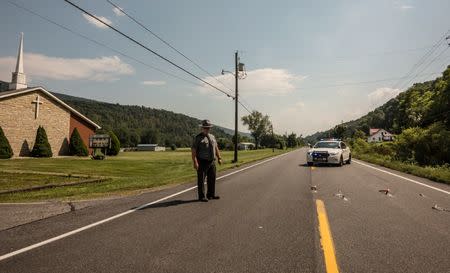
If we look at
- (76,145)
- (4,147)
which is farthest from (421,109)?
(4,147)

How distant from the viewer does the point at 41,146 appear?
32.6 m

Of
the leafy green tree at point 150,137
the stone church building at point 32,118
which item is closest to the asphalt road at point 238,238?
the stone church building at point 32,118

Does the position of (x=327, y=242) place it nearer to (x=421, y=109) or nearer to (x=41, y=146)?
(x=41, y=146)

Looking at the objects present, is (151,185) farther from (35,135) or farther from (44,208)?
(35,135)

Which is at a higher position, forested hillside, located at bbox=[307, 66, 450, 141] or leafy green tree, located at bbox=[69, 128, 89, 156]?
forested hillside, located at bbox=[307, 66, 450, 141]

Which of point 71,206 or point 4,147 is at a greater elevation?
point 4,147

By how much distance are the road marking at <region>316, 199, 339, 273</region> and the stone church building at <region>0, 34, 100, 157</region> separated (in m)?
29.8

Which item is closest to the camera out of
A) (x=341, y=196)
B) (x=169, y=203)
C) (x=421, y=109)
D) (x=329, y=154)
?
(x=169, y=203)

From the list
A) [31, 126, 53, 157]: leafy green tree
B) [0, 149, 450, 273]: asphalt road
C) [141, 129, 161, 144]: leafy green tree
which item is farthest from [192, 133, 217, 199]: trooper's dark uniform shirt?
[141, 129, 161, 144]: leafy green tree

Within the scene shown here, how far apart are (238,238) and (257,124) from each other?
472ft

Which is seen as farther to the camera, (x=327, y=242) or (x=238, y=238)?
(x=238, y=238)

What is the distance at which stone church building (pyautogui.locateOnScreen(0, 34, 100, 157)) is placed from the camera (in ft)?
102

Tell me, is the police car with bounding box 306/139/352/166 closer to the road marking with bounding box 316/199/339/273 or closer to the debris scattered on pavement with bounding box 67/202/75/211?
the road marking with bounding box 316/199/339/273

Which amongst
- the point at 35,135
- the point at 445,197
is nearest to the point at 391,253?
the point at 445,197
